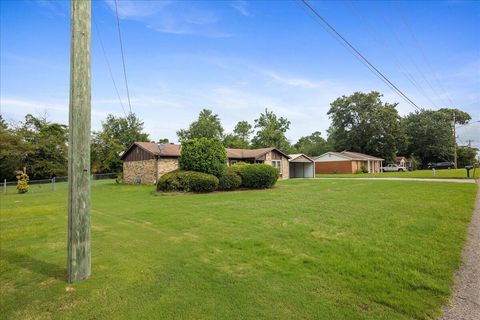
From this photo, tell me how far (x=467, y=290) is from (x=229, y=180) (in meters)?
14.6

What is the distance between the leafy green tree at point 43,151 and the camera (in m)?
34.7

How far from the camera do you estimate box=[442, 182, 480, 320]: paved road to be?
3039mm

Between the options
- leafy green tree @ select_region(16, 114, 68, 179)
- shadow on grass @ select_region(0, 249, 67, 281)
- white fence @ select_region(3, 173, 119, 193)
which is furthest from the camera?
leafy green tree @ select_region(16, 114, 68, 179)

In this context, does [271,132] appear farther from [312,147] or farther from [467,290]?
[467,290]

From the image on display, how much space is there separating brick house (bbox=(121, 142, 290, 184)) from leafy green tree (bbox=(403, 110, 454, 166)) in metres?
38.9

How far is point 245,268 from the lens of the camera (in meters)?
4.38

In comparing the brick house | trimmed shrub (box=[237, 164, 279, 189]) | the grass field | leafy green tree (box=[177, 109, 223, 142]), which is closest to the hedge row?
trimmed shrub (box=[237, 164, 279, 189])

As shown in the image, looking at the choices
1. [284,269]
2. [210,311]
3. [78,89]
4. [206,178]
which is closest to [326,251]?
[284,269]

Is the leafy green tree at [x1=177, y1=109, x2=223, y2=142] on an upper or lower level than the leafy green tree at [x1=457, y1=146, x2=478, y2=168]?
upper

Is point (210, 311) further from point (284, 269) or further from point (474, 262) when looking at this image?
point (474, 262)

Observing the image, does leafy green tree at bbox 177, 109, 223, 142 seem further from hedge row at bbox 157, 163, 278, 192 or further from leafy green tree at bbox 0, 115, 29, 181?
hedge row at bbox 157, 163, 278, 192

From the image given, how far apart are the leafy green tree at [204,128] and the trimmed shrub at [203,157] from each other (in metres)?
32.3

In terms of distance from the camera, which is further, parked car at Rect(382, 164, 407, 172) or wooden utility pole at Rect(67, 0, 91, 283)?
parked car at Rect(382, 164, 407, 172)

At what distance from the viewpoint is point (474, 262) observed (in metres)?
4.52
